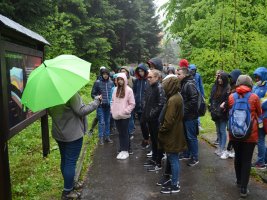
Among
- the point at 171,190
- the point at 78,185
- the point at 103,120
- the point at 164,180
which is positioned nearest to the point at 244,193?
the point at 171,190

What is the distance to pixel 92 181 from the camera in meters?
5.75

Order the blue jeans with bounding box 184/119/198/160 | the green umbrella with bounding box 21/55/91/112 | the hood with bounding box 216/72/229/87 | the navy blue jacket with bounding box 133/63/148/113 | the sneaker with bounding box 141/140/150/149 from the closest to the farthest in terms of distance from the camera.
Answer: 1. the green umbrella with bounding box 21/55/91/112
2. the blue jeans with bounding box 184/119/198/160
3. the hood with bounding box 216/72/229/87
4. the sneaker with bounding box 141/140/150/149
5. the navy blue jacket with bounding box 133/63/148/113

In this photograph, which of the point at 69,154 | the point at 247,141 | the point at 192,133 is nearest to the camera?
the point at 69,154

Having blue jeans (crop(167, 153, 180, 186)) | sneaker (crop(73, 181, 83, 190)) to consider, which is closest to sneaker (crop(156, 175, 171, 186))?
blue jeans (crop(167, 153, 180, 186))

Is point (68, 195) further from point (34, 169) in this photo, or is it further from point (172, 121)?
point (172, 121)

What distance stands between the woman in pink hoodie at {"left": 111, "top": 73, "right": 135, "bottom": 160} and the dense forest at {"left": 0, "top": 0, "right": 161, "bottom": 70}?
4.53 metres

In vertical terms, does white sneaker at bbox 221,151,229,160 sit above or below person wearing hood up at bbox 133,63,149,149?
below

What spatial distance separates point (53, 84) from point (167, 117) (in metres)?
2.00

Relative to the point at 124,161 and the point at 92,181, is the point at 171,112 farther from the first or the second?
the point at 124,161

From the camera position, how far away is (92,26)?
24984mm

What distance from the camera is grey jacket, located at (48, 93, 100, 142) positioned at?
4.52 meters

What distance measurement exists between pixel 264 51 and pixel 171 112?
23.3ft

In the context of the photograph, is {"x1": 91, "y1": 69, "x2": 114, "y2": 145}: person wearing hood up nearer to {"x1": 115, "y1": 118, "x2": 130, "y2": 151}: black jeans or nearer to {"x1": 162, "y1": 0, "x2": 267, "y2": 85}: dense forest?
{"x1": 115, "y1": 118, "x2": 130, "y2": 151}: black jeans

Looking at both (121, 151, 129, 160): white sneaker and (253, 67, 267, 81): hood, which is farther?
(121, 151, 129, 160): white sneaker
